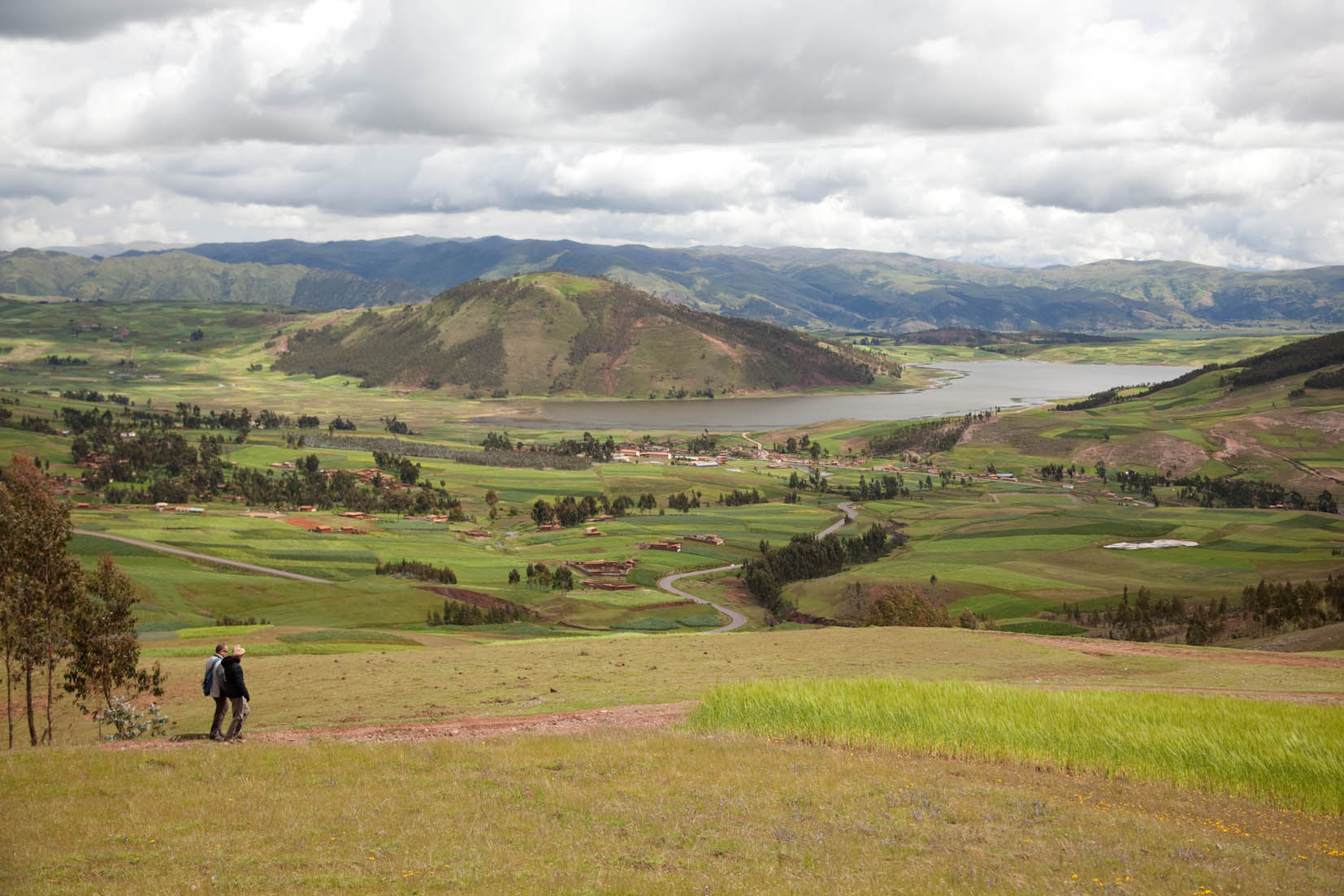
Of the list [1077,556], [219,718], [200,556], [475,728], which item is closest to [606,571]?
[200,556]

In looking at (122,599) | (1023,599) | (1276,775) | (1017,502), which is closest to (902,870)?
(1276,775)

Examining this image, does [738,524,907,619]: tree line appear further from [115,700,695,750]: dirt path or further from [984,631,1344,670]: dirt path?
[115,700,695,750]: dirt path

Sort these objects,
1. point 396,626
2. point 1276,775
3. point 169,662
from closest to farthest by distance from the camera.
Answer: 1. point 1276,775
2. point 169,662
3. point 396,626

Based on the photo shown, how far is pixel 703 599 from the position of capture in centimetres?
10688

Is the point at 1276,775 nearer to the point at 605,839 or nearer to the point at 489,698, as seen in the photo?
the point at 605,839

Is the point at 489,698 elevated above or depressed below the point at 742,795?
below

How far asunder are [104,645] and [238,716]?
39.8ft

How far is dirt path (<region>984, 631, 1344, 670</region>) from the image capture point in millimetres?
42375

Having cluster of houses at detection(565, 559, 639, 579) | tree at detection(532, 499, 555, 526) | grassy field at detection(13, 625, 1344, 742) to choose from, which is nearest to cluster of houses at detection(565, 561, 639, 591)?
cluster of houses at detection(565, 559, 639, 579)

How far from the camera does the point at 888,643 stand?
166 ft

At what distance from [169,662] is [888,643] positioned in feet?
131

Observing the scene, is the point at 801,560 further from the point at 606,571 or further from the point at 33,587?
the point at 33,587

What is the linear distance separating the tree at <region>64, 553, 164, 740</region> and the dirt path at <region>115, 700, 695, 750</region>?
663 centimetres

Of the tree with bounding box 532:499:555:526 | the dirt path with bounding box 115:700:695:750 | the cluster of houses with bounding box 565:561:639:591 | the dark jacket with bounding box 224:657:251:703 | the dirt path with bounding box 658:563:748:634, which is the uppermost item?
the dark jacket with bounding box 224:657:251:703
